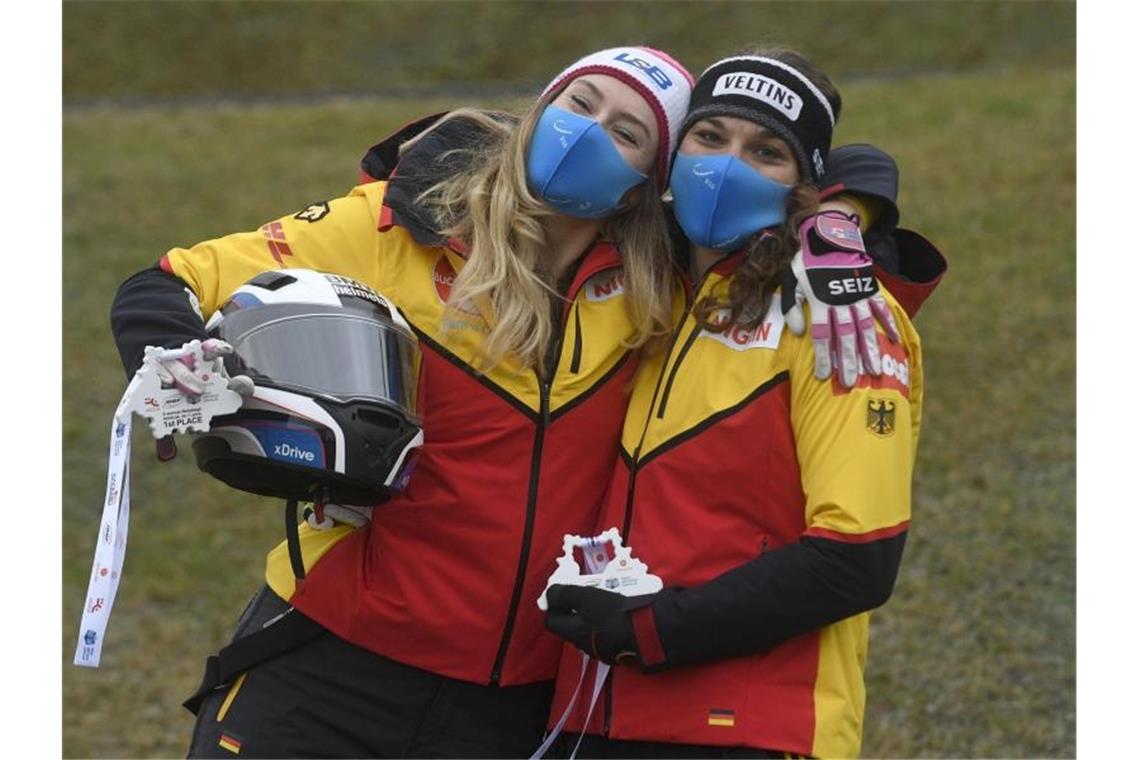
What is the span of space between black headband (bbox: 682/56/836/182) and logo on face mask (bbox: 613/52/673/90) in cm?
12

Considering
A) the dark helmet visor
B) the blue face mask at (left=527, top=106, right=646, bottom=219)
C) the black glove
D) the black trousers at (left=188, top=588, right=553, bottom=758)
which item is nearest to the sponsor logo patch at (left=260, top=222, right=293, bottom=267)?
the dark helmet visor

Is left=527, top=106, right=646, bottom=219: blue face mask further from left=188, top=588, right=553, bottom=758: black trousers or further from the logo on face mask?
left=188, top=588, right=553, bottom=758: black trousers

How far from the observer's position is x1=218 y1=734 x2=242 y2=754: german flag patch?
3.88 metres

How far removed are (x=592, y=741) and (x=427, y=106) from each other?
14.5 meters

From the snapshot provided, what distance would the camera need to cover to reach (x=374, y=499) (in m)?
3.77

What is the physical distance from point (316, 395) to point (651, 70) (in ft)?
3.81

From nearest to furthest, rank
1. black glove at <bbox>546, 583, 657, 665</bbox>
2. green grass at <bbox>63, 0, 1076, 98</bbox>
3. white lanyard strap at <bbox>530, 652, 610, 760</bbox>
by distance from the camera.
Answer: black glove at <bbox>546, 583, 657, 665</bbox>
white lanyard strap at <bbox>530, 652, 610, 760</bbox>
green grass at <bbox>63, 0, 1076, 98</bbox>

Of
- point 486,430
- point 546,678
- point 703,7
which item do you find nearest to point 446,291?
point 486,430

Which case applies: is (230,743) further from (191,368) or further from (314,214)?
(314,214)

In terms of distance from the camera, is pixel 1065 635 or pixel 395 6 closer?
pixel 1065 635

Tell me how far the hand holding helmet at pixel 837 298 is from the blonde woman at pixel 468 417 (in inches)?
16.1

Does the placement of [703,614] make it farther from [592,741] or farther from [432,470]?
[432,470]

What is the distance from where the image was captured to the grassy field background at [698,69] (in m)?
7.97

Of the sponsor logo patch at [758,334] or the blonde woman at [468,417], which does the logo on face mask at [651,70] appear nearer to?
the blonde woman at [468,417]
